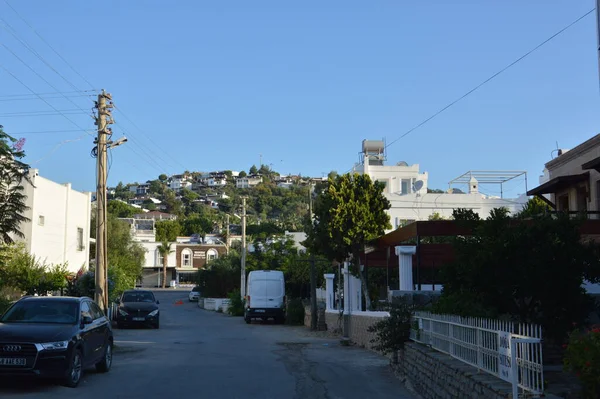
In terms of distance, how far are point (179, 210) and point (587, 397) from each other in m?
172

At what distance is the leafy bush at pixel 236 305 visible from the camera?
4525cm

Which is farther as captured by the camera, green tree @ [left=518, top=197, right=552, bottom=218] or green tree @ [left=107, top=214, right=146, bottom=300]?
green tree @ [left=107, top=214, right=146, bottom=300]

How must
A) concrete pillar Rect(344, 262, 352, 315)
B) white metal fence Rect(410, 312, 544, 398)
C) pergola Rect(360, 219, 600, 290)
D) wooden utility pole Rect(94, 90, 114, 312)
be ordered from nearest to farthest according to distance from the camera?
white metal fence Rect(410, 312, 544, 398) → pergola Rect(360, 219, 600, 290) → wooden utility pole Rect(94, 90, 114, 312) → concrete pillar Rect(344, 262, 352, 315)

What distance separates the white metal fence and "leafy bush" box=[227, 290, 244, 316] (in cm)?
3521

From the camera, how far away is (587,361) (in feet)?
19.5

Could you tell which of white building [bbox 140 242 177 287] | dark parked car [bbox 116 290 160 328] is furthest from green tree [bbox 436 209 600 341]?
white building [bbox 140 242 177 287]

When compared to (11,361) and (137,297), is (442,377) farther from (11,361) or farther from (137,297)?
(137,297)

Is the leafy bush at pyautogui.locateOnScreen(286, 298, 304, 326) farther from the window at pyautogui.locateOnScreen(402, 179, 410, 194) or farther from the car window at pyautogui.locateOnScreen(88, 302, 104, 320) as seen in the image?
the window at pyautogui.locateOnScreen(402, 179, 410, 194)

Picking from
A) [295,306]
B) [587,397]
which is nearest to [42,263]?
[295,306]

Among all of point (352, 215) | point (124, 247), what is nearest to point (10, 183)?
point (352, 215)

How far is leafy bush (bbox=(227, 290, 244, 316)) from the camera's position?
45.2 metres

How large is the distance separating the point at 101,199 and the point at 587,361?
17212 millimetres

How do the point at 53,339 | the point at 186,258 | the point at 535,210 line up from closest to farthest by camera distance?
1. the point at 53,339
2. the point at 535,210
3. the point at 186,258

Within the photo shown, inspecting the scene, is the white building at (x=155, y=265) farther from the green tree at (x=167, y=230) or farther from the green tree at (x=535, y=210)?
the green tree at (x=535, y=210)
